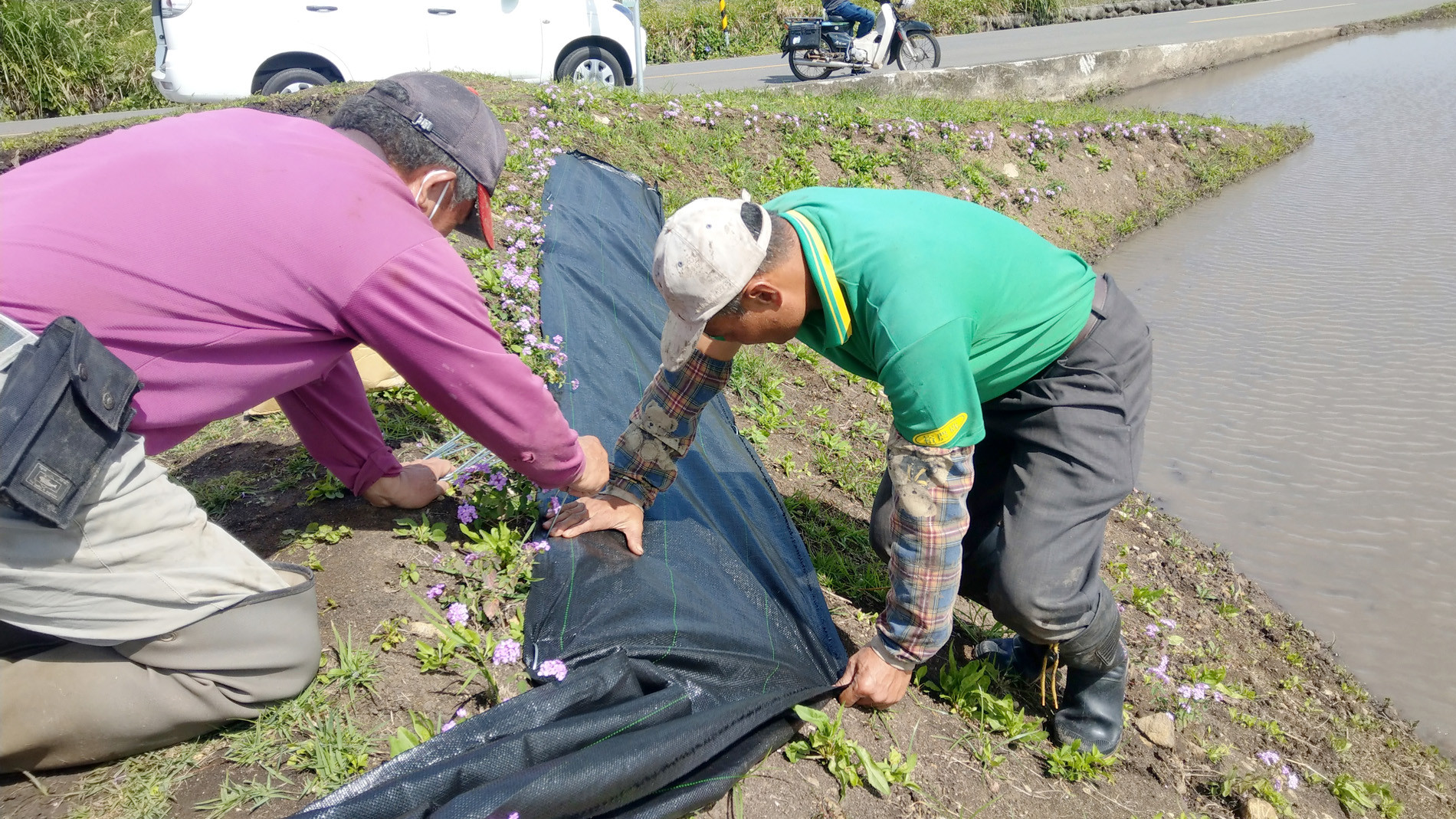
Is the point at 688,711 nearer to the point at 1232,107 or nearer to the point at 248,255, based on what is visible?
the point at 248,255

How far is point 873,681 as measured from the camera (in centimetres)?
210

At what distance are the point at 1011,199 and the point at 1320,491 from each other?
3.86 metres

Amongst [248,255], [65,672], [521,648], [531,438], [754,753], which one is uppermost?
[248,255]

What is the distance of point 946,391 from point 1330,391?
4.05 m

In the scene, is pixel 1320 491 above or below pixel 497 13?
below

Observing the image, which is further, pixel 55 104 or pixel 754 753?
pixel 55 104

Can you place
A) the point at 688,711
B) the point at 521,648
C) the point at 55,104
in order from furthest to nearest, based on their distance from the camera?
1. the point at 55,104
2. the point at 521,648
3. the point at 688,711

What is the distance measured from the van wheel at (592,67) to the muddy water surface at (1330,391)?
456cm

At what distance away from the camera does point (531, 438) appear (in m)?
1.94

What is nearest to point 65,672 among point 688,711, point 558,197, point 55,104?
point 688,711

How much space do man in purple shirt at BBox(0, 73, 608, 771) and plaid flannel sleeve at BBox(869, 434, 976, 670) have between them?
817mm

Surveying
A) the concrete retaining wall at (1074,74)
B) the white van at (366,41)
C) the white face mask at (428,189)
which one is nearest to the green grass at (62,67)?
the white van at (366,41)

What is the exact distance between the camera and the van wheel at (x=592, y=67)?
7.76m

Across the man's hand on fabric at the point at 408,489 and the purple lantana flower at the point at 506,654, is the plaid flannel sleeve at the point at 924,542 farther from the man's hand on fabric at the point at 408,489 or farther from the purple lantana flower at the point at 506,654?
the man's hand on fabric at the point at 408,489
